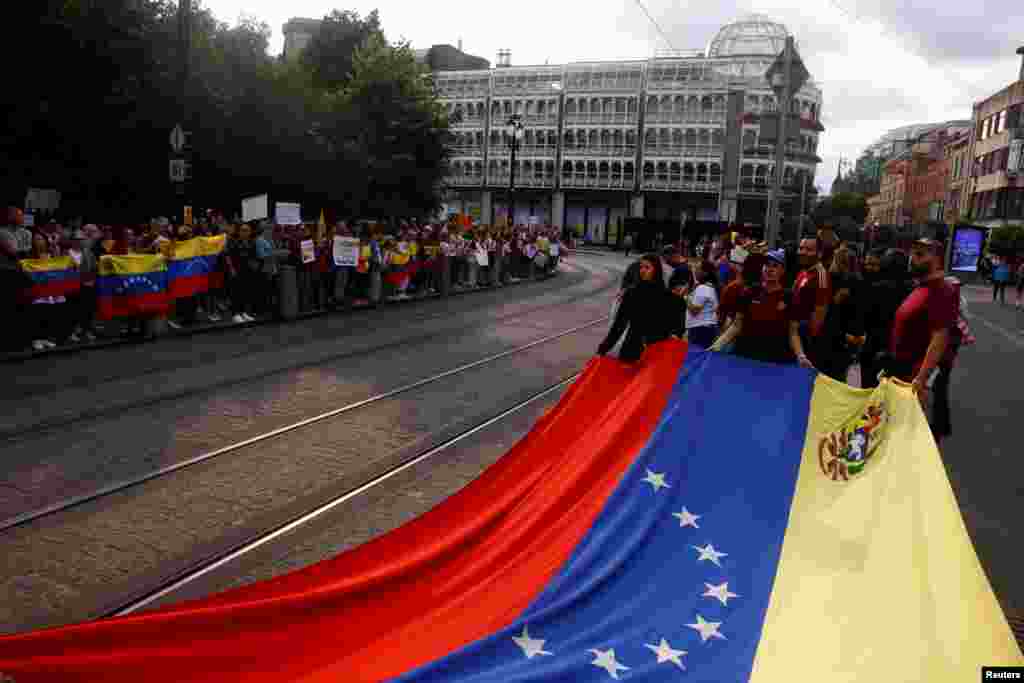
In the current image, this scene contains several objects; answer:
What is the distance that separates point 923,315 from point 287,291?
1298 cm

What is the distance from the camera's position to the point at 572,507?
514 cm

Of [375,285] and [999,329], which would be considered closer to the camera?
[375,285]

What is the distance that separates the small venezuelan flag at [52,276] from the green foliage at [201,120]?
676 cm

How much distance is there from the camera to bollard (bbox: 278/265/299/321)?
671 inches

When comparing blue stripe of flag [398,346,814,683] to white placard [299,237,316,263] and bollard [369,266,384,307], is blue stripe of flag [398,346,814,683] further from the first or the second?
bollard [369,266,384,307]

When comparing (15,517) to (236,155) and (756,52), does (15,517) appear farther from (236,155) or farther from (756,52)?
(756,52)

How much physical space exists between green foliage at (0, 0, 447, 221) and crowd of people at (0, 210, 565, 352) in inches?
95.5

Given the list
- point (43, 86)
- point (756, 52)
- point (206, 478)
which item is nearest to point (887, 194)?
point (756, 52)

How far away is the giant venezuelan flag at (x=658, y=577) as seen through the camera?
3758 millimetres

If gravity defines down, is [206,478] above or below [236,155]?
below

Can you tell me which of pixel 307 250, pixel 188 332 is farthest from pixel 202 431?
pixel 307 250

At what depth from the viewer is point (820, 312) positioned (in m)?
8.16

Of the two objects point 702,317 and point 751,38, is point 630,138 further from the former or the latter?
point 702,317

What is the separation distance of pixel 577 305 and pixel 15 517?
1860 cm
